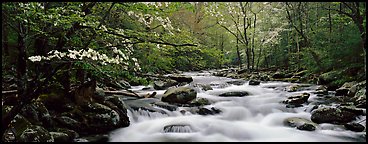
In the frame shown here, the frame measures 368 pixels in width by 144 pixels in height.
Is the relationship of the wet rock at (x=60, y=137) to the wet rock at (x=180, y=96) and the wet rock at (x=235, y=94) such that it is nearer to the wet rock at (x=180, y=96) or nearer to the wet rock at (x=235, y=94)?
the wet rock at (x=180, y=96)

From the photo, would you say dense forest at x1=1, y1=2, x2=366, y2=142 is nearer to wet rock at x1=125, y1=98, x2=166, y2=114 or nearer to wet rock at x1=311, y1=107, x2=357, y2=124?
wet rock at x1=125, y1=98, x2=166, y2=114

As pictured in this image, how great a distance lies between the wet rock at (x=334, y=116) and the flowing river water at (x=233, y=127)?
0.79 ft

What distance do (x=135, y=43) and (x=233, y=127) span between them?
594cm

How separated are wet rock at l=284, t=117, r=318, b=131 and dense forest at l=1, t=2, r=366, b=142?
301 centimetres

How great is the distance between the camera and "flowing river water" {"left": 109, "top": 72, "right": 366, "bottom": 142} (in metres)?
7.48

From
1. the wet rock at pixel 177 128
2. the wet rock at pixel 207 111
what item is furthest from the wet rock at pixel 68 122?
the wet rock at pixel 207 111

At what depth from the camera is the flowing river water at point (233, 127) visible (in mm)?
7480

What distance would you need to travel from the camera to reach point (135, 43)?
3.85 meters

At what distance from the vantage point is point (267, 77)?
19766 mm

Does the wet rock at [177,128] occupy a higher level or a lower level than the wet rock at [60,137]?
lower

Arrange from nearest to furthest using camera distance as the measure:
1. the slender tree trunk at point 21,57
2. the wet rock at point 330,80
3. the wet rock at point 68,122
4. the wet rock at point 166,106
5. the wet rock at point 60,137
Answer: the slender tree trunk at point 21,57 < the wet rock at point 60,137 < the wet rock at point 68,122 < the wet rock at point 166,106 < the wet rock at point 330,80

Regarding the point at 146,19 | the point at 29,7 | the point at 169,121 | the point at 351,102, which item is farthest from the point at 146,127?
the point at 351,102

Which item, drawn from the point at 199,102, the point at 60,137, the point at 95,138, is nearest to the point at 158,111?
the point at 199,102

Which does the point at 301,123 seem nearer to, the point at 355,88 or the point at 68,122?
the point at 355,88
